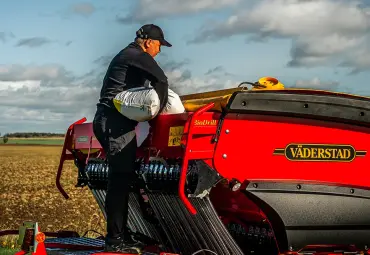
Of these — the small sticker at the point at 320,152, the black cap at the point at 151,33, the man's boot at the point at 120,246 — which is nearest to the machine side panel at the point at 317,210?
the small sticker at the point at 320,152

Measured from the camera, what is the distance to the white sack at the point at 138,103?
5.55 meters

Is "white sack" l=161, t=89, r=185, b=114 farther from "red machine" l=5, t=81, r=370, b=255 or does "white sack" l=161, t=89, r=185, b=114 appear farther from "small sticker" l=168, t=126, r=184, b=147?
"small sticker" l=168, t=126, r=184, b=147

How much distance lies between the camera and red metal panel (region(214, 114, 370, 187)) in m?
5.41

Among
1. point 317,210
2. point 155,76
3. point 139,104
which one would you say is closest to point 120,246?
point 139,104

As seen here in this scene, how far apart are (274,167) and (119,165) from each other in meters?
1.31

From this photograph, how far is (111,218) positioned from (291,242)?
5.02 feet

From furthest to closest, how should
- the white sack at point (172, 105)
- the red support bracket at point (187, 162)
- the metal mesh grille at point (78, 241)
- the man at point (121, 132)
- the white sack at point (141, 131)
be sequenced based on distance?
the metal mesh grille at point (78, 241) < the white sack at point (141, 131) < the white sack at point (172, 105) < the man at point (121, 132) < the red support bracket at point (187, 162)

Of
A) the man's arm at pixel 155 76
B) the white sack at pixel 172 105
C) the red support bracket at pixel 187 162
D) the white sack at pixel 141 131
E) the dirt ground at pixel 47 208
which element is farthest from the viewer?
the dirt ground at pixel 47 208

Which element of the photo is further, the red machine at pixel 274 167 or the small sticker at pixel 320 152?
the small sticker at pixel 320 152

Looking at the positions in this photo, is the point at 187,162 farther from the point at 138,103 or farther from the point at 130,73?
the point at 130,73

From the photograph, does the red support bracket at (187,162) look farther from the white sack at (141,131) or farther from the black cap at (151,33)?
the black cap at (151,33)

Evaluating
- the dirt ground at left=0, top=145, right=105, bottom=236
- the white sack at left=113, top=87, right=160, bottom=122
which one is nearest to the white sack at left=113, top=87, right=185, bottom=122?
the white sack at left=113, top=87, right=160, bottom=122

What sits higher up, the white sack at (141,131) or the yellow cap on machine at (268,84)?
the yellow cap on machine at (268,84)

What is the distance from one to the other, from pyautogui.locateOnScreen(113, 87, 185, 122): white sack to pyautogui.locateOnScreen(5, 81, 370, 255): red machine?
0.80 ft
